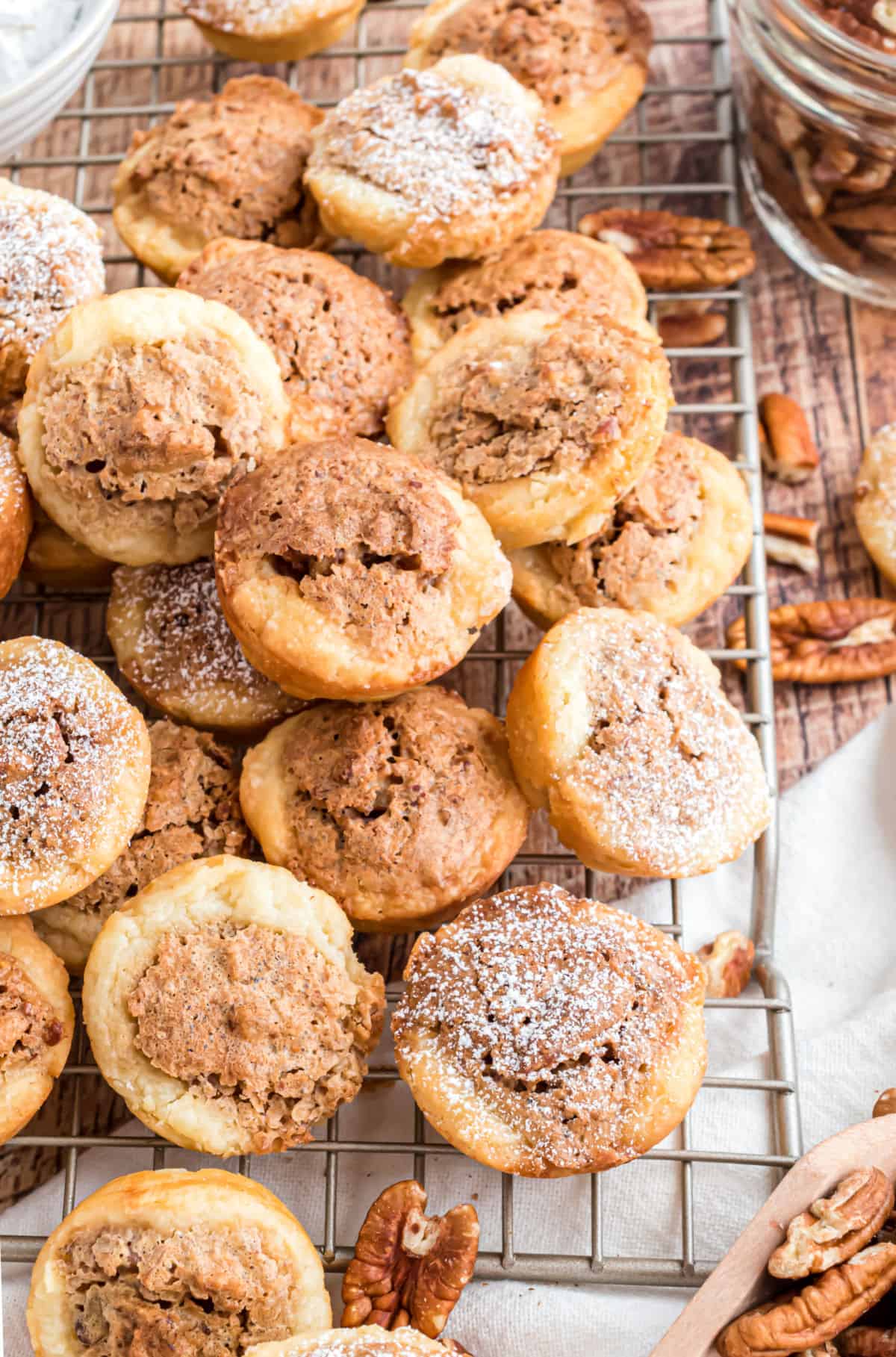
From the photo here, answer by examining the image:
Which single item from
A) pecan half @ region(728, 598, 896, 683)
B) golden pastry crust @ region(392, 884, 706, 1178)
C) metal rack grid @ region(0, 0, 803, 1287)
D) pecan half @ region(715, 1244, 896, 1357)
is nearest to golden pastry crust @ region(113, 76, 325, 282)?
metal rack grid @ region(0, 0, 803, 1287)

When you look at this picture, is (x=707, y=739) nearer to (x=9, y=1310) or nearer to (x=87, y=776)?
(x=87, y=776)

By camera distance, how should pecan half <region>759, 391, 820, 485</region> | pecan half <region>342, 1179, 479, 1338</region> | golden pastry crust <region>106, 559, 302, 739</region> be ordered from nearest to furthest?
pecan half <region>342, 1179, 479, 1338</region> < golden pastry crust <region>106, 559, 302, 739</region> < pecan half <region>759, 391, 820, 485</region>

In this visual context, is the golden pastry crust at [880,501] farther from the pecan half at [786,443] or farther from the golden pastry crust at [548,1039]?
the golden pastry crust at [548,1039]

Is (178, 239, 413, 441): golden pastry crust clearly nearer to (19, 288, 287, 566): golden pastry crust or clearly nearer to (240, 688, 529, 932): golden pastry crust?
(19, 288, 287, 566): golden pastry crust

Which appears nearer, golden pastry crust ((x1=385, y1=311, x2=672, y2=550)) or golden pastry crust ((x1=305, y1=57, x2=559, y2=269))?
golden pastry crust ((x1=385, y1=311, x2=672, y2=550))

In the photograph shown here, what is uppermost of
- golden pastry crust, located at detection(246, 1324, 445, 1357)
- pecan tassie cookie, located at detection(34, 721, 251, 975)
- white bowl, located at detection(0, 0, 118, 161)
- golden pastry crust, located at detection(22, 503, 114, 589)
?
white bowl, located at detection(0, 0, 118, 161)

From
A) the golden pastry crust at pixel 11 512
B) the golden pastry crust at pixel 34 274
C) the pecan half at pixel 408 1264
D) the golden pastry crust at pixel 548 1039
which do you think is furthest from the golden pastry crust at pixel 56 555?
the pecan half at pixel 408 1264

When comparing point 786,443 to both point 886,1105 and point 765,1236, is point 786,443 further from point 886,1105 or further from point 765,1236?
point 765,1236
